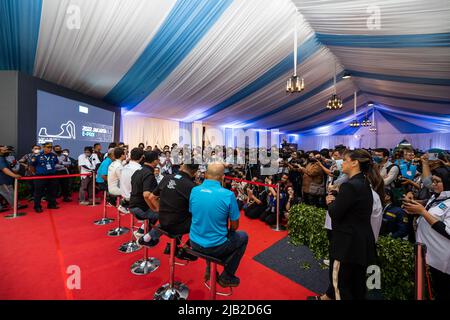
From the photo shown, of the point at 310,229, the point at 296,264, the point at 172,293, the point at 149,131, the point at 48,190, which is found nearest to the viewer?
the point at 172,293

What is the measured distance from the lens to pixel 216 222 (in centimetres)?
160

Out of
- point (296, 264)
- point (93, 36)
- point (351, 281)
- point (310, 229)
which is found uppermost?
point (93, 36)

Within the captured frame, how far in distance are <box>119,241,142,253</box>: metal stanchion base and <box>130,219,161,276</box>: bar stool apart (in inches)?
15.3

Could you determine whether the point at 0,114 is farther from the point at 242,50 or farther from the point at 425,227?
the point at 425,227

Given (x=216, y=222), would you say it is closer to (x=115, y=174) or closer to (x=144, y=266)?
(x=144, y=266)

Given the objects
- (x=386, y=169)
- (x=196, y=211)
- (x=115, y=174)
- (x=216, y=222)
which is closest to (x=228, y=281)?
(x=216, y=222)

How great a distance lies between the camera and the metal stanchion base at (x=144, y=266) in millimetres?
2438

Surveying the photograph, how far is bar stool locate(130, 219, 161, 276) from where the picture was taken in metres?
2.44

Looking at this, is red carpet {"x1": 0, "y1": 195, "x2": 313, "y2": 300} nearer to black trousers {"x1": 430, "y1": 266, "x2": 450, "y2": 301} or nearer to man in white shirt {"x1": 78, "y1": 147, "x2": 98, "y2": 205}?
black trousers {"x1": 430, "y1": 266, "x2": 450, "y2": 301}

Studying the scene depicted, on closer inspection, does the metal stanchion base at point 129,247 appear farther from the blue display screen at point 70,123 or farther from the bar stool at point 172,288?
the blue display screen at point 70,123

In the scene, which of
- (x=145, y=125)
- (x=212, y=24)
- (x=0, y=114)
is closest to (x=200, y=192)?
(x=212, y=24)

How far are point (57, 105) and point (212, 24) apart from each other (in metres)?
5.09

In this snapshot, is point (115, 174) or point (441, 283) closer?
point (441, 283)

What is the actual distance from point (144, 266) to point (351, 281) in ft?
7.12
